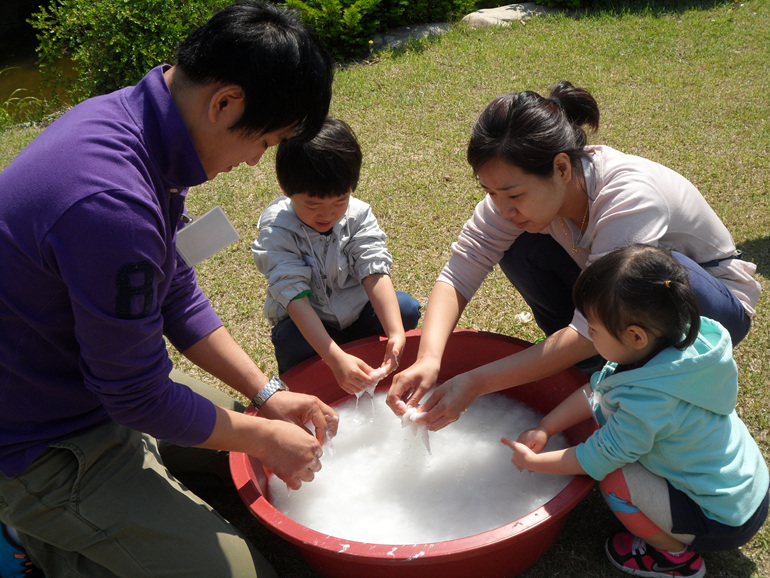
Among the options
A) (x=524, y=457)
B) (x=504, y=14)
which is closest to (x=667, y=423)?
(x=524, y=457)

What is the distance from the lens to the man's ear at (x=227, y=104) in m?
1.22

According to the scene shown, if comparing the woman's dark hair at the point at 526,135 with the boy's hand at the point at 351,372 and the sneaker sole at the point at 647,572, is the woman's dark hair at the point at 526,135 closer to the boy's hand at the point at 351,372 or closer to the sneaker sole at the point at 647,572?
the boy's hand at the point at 351,372

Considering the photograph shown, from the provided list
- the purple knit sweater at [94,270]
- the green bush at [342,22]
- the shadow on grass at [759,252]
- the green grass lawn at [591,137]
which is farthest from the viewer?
the green bush at [342,22]

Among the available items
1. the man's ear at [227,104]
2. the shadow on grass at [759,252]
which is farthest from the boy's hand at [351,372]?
the shadow on grass at [759,252]

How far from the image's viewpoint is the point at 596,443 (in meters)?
1.44

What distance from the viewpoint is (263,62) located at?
47.3 inches

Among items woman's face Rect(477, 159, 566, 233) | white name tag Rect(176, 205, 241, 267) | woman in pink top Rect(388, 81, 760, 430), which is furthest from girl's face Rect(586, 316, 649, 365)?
white name tag Rect(176, 205, 241, 267)

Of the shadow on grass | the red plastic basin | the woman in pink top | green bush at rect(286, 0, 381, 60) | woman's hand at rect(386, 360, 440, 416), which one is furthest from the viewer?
green bush at rect(286, 0, 381, 60)

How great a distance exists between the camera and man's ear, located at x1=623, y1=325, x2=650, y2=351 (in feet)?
4.48

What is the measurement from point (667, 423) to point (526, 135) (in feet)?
2.33

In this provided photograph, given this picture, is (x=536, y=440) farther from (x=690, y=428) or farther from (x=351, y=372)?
(x=351, y=372)

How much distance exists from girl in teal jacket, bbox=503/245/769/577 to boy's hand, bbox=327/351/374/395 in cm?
59

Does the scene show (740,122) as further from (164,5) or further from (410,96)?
(164,5)

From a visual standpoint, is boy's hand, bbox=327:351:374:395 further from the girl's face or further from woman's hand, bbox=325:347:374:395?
the girl's face
